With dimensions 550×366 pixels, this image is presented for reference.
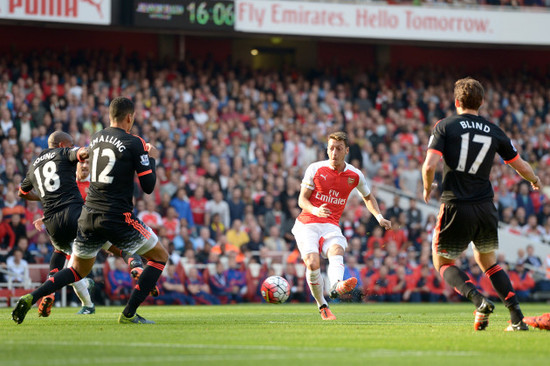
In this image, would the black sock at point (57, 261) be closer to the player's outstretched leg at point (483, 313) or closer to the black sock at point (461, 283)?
the black sock at point (461, 283)

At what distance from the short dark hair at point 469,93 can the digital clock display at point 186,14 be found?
17.1 m

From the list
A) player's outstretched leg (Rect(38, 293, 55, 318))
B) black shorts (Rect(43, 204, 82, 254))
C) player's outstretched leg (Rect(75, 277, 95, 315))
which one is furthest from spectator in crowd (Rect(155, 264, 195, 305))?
player's outstretched leg (Rect(38, 293, 55, 318))

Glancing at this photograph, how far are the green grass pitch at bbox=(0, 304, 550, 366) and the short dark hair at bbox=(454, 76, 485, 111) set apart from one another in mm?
2209

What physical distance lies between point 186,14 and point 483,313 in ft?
60.0

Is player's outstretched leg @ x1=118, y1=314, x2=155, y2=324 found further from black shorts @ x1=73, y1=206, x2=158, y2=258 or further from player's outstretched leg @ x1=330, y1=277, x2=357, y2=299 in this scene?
player's outstretched leg @ x1=330, y1=277, x2=357, y2=299

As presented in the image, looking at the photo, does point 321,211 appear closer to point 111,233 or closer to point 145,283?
point 145,283

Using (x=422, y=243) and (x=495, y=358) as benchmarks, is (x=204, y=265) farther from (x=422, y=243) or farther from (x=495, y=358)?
(x=495, y=358)

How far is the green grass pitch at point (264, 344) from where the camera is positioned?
654 centimetres

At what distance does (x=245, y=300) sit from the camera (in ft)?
67.8

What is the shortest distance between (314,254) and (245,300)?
31.6 ft

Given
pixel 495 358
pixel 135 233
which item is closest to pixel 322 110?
pixel 135 233

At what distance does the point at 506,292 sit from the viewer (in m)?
9.12

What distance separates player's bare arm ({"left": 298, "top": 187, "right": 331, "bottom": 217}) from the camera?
10.7 m

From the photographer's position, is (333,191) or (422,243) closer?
(333,191)
